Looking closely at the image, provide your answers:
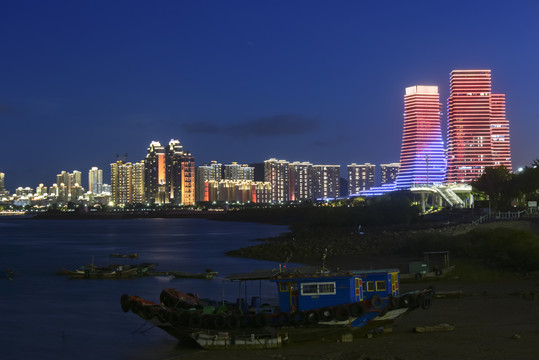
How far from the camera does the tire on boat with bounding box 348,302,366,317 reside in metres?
17.4

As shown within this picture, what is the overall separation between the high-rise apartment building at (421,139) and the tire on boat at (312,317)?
142326 mm

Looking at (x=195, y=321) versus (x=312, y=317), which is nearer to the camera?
(x=312, y=317)

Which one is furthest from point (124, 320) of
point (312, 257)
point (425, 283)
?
point (312, 257)

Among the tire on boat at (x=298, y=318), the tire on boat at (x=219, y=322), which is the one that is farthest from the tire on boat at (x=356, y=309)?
the tire on boat at (x=219, y=322)

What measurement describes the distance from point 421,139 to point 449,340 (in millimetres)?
147804

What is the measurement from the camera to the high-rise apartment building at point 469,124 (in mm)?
173000

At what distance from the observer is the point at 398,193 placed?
126 m

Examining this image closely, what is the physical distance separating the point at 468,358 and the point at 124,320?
13.3m

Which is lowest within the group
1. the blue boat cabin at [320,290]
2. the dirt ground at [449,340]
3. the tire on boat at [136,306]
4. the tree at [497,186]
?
the dirt ground at [449,340]

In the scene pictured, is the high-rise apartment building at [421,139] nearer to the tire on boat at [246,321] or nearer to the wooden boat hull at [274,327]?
the wooden boat hull at [274,327]

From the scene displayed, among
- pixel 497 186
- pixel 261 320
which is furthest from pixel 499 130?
pixel 261 320

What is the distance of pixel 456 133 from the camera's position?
6924 inches

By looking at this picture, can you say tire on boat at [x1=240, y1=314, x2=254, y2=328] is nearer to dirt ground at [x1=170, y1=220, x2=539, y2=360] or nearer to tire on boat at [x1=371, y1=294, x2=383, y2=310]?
dirt ground at [x1=170, y1=220, x2=539, y2=360]

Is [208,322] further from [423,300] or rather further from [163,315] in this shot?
[423,300]
